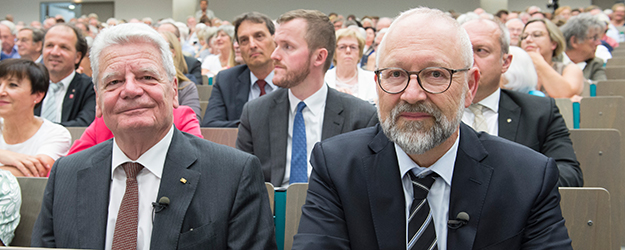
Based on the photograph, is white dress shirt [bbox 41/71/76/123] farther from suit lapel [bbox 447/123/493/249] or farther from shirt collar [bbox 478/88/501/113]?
suit lapel [bbox 447/123/493/249]

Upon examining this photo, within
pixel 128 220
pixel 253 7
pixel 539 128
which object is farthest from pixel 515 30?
pixel 253 7

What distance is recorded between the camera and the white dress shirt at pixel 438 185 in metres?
1.20

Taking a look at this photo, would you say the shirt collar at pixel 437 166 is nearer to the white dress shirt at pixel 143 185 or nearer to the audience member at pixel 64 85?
the white dress shirt at pixel 143 185

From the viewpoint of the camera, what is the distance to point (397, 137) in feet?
3.89

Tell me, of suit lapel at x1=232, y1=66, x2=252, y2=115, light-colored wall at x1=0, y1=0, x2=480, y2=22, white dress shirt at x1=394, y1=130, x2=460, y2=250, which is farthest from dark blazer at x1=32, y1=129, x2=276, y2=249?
light-colored wall at x1=0, y1=0, x2=480, y2=22

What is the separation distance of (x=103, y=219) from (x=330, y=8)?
1506 cm

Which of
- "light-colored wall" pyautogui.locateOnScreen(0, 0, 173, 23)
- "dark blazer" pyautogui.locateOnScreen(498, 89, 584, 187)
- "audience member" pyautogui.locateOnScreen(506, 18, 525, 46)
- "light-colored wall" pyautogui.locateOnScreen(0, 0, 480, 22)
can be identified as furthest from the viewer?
"light-colored wall" pyautogui.locateOnScreen(0, 0, 173, 23)

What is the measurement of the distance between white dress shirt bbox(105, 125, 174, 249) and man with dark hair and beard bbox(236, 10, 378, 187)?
88 centimetres

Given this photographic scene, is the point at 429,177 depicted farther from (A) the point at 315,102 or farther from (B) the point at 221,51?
(B) the point at 221,51

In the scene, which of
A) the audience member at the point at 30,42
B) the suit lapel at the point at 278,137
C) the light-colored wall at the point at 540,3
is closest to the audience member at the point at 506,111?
the suit lapel at the point at 278,137

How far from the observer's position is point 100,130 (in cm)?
201

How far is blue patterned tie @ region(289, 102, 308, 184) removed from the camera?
7.35ft

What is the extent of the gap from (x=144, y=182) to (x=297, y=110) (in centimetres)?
107

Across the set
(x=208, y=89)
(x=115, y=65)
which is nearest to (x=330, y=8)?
(x=208, y=89)
